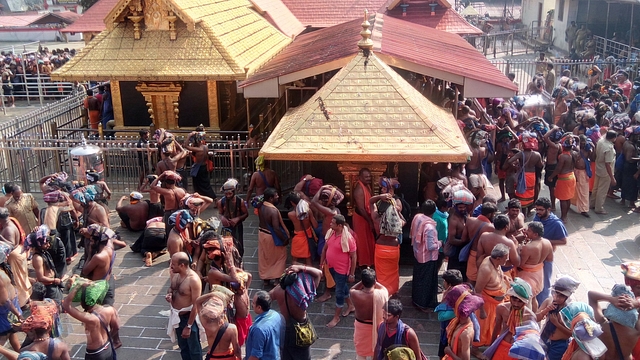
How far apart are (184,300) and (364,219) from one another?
2822mm

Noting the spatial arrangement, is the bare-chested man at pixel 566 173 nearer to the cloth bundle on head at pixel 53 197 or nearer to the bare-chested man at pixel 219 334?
the bare-chested man at pixel 219 334

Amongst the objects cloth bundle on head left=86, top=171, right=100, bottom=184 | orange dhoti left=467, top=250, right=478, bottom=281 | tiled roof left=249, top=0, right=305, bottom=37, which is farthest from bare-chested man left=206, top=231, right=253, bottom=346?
tiled roof left=249, top=0, right=305, bottom=37

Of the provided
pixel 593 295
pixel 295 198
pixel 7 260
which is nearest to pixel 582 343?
pixel 593 295

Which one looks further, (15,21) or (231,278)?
(15,21)

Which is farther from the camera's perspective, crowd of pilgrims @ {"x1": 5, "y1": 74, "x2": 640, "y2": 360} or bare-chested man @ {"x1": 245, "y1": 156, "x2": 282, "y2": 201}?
bare-chested man @ {"x1": 245, "y1": 156, "x2": 282, "y2": 201}

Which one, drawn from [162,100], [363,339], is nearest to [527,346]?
[363,339]

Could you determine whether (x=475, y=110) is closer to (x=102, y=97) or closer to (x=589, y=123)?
(x=589, y=123)

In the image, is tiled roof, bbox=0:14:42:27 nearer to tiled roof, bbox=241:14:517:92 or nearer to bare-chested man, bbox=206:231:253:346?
tiled roof, bbox=241:14:517:92

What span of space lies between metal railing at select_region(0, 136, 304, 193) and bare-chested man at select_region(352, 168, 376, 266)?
10.7 ft

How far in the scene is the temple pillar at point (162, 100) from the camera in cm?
→ 1238

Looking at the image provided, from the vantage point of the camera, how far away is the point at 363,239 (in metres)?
7.93

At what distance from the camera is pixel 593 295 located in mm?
5336

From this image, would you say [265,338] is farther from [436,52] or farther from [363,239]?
[436,52]

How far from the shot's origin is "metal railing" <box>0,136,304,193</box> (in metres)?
11.2
